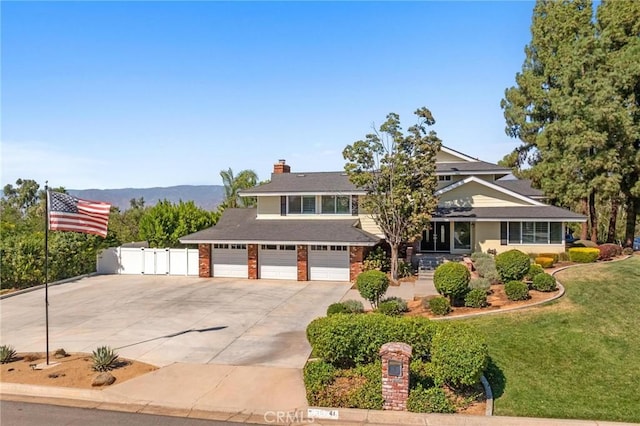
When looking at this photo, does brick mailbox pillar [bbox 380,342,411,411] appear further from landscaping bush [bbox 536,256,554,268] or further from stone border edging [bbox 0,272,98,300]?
stone border edging [bbox 0,272,98,300]

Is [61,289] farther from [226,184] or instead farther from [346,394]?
[226,184]

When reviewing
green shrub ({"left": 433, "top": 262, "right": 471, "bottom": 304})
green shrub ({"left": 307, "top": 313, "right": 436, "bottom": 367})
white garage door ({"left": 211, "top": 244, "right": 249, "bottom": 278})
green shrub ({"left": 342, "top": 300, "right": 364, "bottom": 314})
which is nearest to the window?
green shrub ({"left": 433, "top": 262, "right": 471, "bottom": 304})

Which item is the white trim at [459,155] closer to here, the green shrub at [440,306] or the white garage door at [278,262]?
the white garage door at [278,262]

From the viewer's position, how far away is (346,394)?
956 cm

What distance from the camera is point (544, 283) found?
16.7 meters

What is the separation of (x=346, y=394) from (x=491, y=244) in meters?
20.5

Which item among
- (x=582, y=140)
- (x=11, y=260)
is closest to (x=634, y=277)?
(x=582, y=140)

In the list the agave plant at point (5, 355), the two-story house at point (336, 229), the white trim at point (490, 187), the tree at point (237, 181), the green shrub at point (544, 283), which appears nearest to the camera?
the agave plant at point (5, 355)

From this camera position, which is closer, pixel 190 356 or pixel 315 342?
pixel 315 342

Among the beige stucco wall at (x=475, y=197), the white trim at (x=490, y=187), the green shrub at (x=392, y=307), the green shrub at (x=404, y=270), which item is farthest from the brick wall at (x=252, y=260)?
the beige stucco wall at (x=475, y=197)

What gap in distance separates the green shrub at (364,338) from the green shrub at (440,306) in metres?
4.86

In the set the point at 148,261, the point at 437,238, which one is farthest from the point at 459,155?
the point at 148,261

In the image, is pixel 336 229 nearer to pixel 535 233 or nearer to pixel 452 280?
pixel 452 280

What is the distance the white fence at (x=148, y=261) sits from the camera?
88.8 feet
